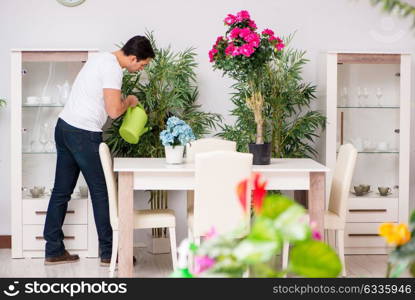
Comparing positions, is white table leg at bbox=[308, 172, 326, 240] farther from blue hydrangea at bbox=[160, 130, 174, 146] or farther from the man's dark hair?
the man's dark hair

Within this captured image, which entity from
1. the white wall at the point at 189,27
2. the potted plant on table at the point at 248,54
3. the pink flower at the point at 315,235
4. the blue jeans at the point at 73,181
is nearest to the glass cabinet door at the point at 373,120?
the white wall at the point at 189,27

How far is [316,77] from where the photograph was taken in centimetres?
569

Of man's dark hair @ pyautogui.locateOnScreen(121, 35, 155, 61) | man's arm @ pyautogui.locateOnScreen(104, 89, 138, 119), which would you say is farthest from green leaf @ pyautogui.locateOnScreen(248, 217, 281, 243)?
man's dark hair @ pyautogui.locateOnScreen(121, 35, 155, 61)

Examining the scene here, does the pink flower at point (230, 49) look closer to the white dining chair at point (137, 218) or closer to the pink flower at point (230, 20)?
the pink flower at point (230, 20)

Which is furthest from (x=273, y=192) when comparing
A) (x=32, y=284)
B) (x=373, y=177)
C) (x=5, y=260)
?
(x=32, y=284)

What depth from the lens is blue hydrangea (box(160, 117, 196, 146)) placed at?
14.4ft

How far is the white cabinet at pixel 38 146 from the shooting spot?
5098 millimetres

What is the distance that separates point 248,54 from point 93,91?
1.08 metres

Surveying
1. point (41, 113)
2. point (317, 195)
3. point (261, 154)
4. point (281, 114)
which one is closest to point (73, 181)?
point (41, 113)

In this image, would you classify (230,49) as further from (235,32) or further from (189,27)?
(189,27)

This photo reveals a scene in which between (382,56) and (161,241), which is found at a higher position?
(382,56)

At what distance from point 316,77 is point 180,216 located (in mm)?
1542

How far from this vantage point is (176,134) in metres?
4.39

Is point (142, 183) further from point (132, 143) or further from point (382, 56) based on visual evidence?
point (382, 56)
